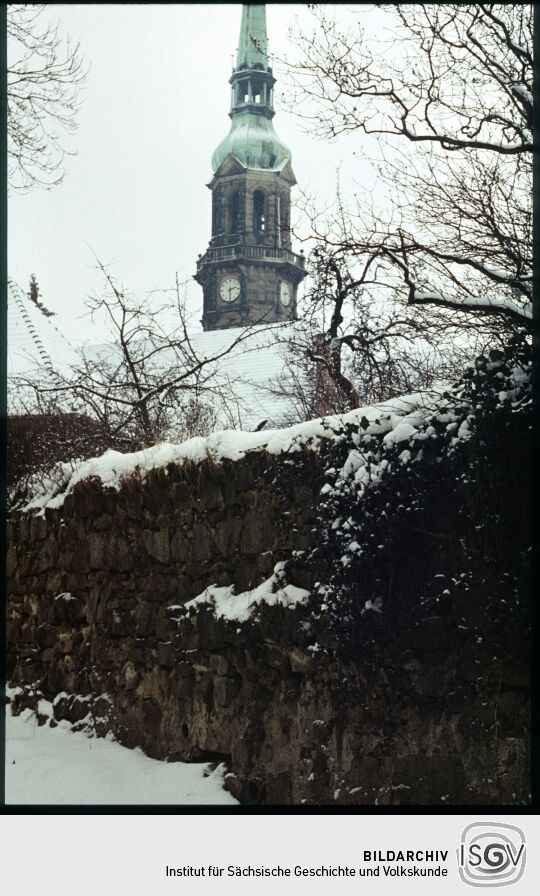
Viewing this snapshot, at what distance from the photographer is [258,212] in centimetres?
5575

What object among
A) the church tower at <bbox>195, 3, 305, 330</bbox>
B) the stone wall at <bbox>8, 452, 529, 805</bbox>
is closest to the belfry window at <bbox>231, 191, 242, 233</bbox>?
the church tower at <bbox>195, 3, 305, 330</bbox>

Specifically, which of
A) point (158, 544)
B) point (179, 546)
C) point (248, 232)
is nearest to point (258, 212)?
point (248, 232)

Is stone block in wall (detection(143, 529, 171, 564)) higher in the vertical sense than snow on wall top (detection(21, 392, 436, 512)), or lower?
lower

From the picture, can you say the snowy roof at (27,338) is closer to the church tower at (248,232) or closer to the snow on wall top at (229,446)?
the snow on wall top at (229,446)

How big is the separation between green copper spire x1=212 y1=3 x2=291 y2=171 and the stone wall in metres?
43.0

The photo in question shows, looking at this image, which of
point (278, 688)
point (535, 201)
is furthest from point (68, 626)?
point (535, 201)

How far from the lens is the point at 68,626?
7.67 meters

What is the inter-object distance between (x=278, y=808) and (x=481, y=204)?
3561 mm

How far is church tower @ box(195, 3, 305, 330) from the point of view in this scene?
53562mm

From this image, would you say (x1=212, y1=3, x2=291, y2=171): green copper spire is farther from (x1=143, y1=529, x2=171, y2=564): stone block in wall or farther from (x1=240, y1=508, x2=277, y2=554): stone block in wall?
(x1=240, y1=508, x2=277, y2=554): stone block in wall

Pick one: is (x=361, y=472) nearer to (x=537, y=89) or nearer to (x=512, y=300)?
(x=512, y=300)

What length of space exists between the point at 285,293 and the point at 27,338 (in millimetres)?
34024

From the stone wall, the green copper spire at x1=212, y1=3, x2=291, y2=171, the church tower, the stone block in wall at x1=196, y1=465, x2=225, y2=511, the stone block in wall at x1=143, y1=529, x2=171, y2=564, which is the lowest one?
the stone wall

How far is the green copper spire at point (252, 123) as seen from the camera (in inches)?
1919
